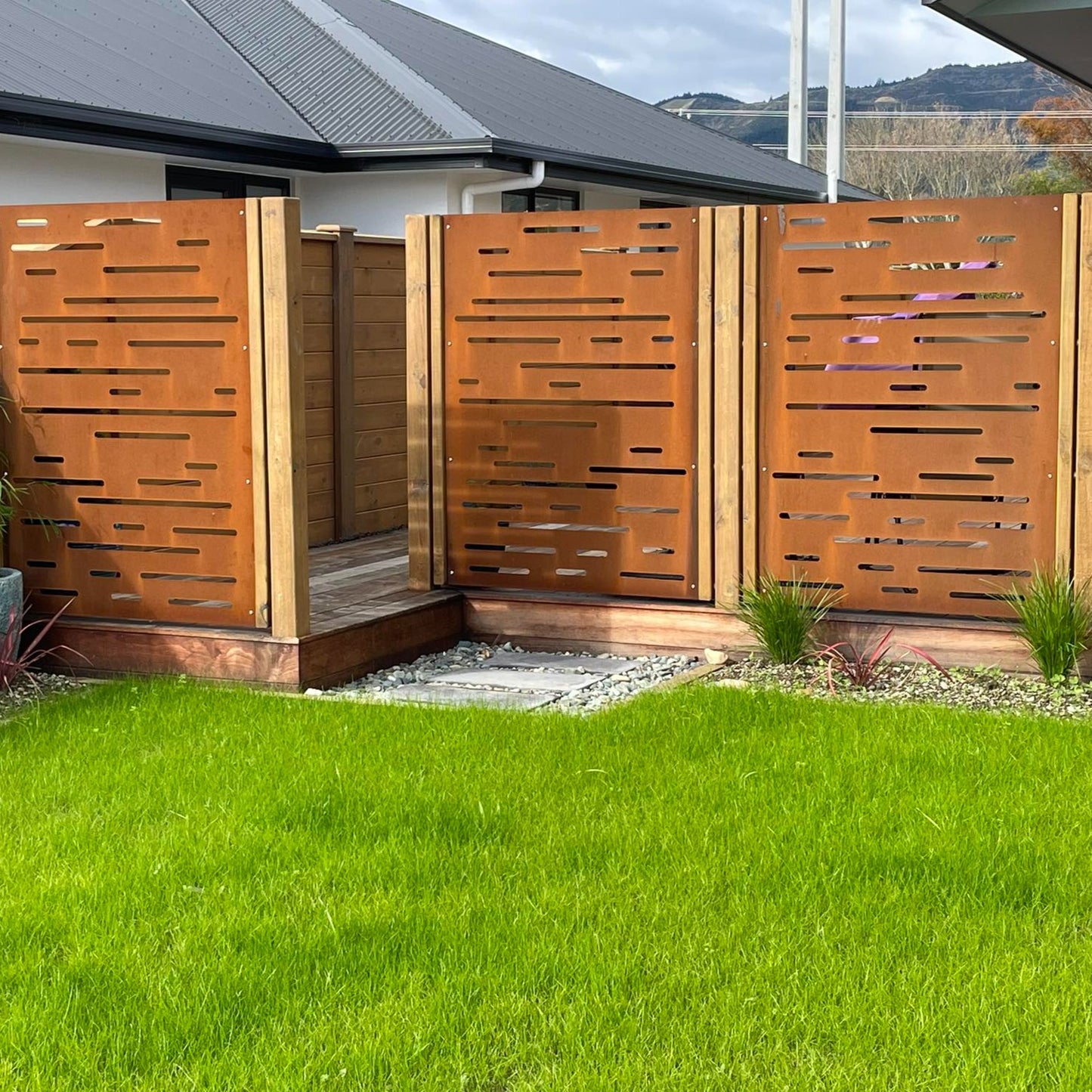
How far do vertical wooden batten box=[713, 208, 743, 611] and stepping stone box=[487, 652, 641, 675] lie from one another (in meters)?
0.58

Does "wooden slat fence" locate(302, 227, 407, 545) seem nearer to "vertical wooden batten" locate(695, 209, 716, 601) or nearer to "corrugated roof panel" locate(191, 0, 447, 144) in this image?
"vertical wooden batten" locate(695, 209, 716, 601)

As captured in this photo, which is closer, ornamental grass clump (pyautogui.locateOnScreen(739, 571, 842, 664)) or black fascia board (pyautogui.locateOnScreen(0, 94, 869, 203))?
ornamental grass clump (pyautogui.locateOnScreen(739, 571, 842, 664))

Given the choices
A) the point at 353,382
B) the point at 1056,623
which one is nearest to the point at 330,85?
the point at 353,382

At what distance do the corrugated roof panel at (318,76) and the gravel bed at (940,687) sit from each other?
8.22m

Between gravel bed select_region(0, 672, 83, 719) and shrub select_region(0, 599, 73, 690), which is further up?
shrub select_region(0, 599, 73, 690)

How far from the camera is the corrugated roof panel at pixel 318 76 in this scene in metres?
14.5

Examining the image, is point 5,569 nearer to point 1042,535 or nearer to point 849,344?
point 849,344

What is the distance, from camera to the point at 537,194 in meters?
16.0

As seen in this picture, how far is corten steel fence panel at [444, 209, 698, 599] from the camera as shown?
7.88 meters

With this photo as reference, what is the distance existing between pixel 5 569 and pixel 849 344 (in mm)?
4048

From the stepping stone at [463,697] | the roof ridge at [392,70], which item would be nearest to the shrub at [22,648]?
the stepping stone at [463,697]

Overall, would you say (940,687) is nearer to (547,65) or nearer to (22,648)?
(22,648)

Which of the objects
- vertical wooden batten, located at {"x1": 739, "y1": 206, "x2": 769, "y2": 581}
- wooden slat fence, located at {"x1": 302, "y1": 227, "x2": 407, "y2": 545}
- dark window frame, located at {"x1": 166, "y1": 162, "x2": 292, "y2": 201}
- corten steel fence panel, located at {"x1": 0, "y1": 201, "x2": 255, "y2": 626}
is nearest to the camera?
corten steel fence panel, located at {"x1": 0, "y1": 201, "x2": 255, "y2": 626}

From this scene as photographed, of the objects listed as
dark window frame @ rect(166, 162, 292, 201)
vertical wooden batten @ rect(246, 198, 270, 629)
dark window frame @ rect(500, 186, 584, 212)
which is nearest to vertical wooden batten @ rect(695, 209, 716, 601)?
vertical wooden batten @ rect(246, 198, 270, 629)
